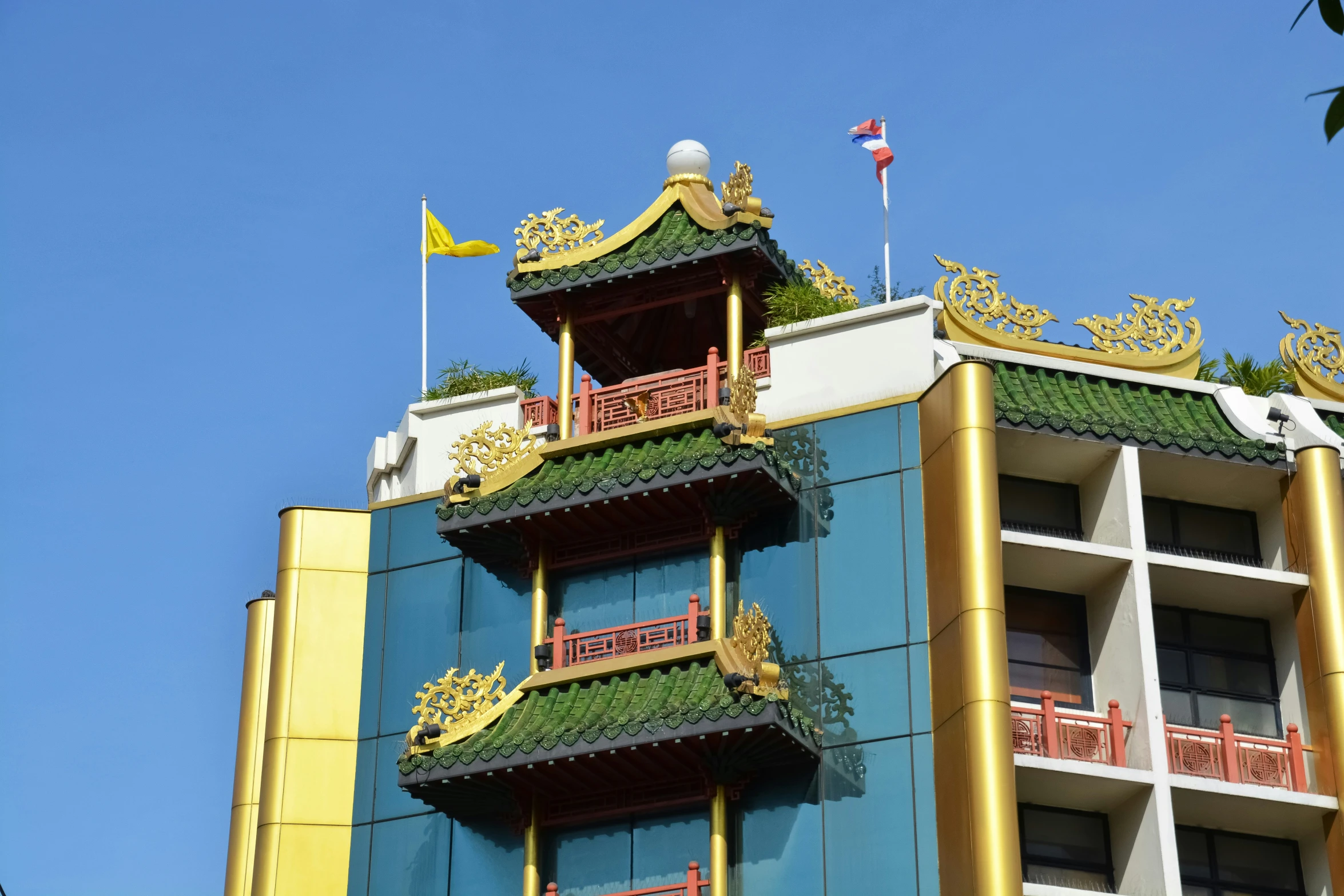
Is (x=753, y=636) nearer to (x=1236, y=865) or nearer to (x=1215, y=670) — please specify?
(x=1215, y=670)

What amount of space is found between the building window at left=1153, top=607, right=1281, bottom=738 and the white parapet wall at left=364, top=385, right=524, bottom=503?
10.9m

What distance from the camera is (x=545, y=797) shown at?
2667 cm

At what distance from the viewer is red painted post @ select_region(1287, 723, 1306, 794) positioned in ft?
85.5

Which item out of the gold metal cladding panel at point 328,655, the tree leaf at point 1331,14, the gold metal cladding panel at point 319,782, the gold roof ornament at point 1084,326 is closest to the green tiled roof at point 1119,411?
the gold roof ornament at point 1084,326

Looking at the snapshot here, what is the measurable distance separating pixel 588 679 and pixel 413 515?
5.12 meters

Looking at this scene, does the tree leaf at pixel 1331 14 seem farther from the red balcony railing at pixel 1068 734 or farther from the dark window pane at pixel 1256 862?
the dark window pane at pixel 1256 862

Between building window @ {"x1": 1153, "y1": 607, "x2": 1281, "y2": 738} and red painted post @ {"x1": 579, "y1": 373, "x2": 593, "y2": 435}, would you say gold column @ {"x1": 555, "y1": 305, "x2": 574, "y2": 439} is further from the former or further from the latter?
building window @ {"x1": 1153, "y1": 607, "x2": 1281, "y2": 738}

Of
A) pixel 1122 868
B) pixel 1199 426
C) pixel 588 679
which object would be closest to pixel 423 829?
pixel 588 679

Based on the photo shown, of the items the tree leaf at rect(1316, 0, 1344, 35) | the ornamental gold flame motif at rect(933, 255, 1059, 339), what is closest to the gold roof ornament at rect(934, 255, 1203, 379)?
the ornamental gold flame motif at rect(933, 255, 1059, 339)

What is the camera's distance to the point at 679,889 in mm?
24922

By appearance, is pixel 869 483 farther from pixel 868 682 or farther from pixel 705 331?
pixel 705 331

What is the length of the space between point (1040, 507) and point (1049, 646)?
2.27 metres

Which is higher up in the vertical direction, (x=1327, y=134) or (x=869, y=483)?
(x=869, y=483)

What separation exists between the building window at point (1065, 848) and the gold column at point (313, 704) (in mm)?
10150
